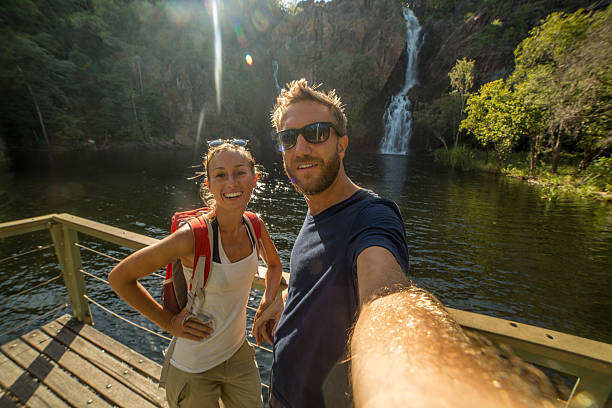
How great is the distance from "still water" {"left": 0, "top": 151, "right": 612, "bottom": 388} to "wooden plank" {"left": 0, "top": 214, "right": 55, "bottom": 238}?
10.8 feet

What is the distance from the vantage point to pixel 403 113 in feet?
120

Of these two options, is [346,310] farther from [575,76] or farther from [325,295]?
[575,76]

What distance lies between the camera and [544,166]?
66.3 feet

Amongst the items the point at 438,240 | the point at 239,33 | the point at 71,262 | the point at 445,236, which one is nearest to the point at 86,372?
the point at 71,262

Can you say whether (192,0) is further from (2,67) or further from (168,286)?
(168,286)

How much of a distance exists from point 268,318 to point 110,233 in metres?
1.51

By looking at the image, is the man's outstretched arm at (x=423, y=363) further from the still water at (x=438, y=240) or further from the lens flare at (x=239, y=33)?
the lens flare at (x=239, y=33)

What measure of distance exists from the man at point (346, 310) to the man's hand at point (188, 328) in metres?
0.31

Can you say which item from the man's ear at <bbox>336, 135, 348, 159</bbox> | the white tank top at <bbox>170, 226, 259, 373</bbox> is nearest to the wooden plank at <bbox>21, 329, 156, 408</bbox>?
the white tank top at <bbox>170, 226, 259, 373</bbox>

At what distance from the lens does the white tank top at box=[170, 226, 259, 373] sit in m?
1.61

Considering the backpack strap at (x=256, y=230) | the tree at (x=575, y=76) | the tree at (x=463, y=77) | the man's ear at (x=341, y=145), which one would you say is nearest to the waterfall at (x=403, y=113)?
the tree at (x=463, y=77)

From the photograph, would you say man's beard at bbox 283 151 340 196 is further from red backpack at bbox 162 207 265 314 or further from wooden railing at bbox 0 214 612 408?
wooden railing at bbox 0 214 612 408

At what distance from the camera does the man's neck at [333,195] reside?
1427 millimetres

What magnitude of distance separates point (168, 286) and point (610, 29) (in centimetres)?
Answer: 1854
